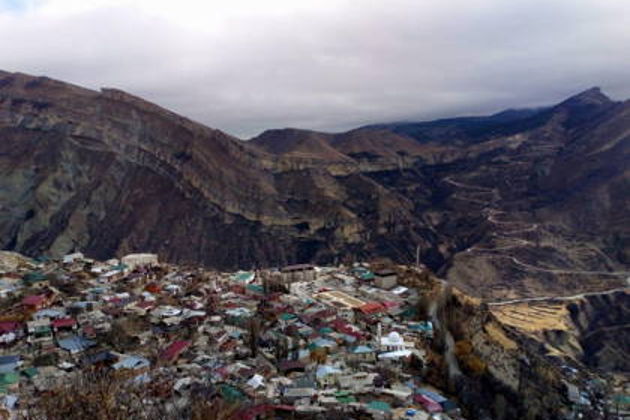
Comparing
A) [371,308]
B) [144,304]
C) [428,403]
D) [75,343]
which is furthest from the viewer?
[371,308]

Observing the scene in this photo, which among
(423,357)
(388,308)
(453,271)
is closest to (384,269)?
(388,308)

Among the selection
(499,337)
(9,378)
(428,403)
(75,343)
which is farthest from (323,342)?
(499,337)

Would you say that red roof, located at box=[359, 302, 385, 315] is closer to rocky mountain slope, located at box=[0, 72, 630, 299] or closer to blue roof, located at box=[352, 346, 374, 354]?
blue roof, located at box=[352, 346, 374, 354]

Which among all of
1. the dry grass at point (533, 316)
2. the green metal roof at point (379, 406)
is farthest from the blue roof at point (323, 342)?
the dry grass at point (533, 316)

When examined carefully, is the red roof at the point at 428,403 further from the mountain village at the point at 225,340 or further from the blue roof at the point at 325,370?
the blue roof at the point at 325,370

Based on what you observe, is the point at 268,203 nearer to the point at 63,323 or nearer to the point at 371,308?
the point at 371,308

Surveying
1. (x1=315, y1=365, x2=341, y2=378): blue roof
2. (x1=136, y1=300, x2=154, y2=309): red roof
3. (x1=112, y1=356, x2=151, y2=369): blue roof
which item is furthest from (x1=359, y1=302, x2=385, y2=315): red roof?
(x1=112, y1=356, x2=151, y2=369): blue roof

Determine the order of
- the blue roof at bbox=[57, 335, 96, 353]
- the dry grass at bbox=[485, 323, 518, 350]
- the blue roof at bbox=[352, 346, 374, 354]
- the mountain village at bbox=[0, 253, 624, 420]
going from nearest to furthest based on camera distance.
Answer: the mountain village at bbox=[0, 253, 624, 420], the blue roof at bbox=[57, 335, 96, 353], the blue roof at bbox=[352, 346, 374, 354], the dry grass at bbox=[485, 323, 518, 350]

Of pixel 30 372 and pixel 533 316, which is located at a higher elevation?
pixel 30 372
